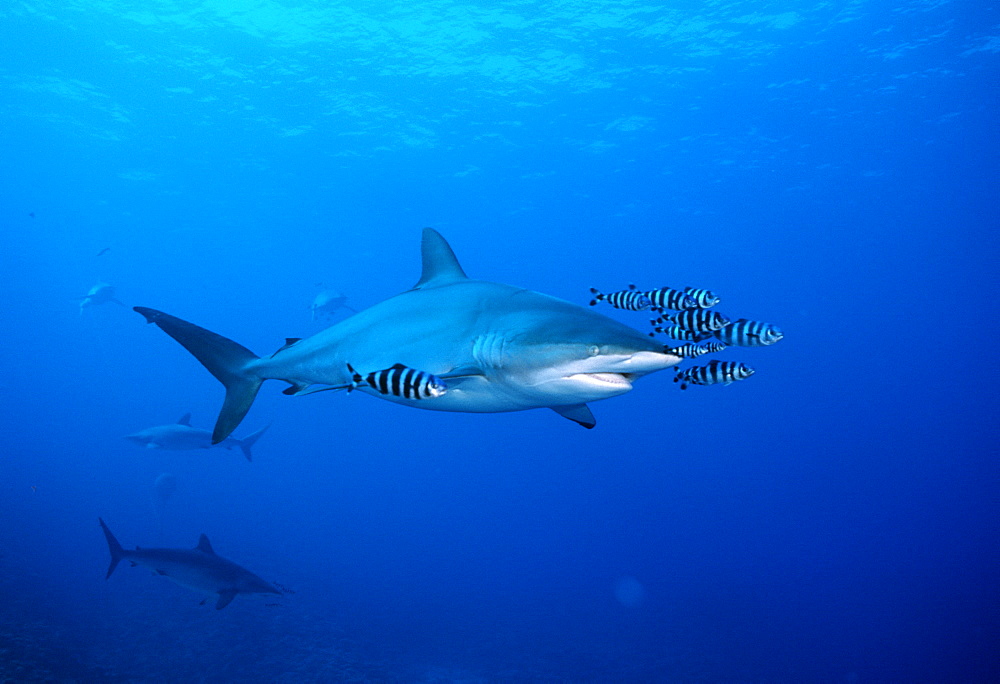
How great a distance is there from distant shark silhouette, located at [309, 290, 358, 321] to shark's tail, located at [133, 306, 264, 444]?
556 inches

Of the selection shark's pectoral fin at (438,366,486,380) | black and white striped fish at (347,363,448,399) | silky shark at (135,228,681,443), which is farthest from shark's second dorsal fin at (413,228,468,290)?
black and white striped fish at (347,363,448,399)

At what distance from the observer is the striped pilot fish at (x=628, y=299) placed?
562 cm

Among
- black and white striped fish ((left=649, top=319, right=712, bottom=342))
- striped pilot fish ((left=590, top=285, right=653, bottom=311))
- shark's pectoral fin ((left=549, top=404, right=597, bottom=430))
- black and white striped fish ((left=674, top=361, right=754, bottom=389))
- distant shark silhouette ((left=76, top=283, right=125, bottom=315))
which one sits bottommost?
shark's pectoral fin ((left=549, top=404, right=597, bottom=430))

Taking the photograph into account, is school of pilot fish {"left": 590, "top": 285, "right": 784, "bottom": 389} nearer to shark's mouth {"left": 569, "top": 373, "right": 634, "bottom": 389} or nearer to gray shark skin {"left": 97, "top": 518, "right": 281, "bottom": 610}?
shark's mouth {"left": 569, "top": 373, "right": 634, "bottom": 389}

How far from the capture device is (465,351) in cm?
363

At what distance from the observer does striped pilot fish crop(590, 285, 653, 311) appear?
5.62m

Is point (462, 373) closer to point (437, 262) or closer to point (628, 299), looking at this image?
point (437, 262)

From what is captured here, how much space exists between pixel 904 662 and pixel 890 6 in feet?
93.6

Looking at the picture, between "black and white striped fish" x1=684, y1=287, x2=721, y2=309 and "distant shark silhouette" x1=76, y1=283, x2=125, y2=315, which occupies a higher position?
"distant shark silhouette" x1=76, y1=283, x2=125, y2=315

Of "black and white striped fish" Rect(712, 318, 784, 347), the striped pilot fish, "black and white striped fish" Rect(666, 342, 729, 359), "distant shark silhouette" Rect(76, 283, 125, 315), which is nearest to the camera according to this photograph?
"black and white striped fish" Rect(666, 342, 729, 359)

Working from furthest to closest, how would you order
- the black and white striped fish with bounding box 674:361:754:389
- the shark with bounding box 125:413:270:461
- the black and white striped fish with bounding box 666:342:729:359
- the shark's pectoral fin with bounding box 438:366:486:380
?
the shark with bounding box 125:413:270:461
the black and white striped fish with bounding box 674:361:754:389
the shark's pectoral fin with bounding box 438:366:486:380
the black and white striped fish with bounding box 666:342:729:359

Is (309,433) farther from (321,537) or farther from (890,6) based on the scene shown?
(890,6)

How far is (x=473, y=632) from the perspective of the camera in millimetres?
18734

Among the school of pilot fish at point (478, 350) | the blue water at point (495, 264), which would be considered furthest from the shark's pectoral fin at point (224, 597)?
the school of pilot fish at point (478, 350)
